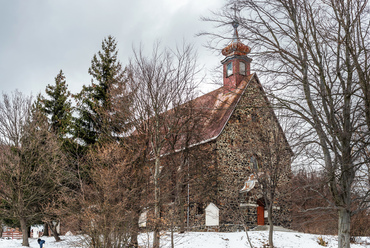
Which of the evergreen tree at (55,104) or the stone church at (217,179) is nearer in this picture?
the stone church at (217,179)

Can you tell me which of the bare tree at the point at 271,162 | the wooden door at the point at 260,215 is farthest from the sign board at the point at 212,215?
the bare tree at the point at 271,162

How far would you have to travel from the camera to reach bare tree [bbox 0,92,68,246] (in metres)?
19.8

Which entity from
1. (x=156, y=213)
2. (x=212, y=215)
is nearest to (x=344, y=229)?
(x=156, y=213)

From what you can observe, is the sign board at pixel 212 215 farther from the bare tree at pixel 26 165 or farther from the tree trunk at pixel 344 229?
the tree trunk at pixel 344 229

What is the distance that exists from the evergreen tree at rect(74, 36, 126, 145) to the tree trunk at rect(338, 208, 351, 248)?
484 inches

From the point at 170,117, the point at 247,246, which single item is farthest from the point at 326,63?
the point at 247,246

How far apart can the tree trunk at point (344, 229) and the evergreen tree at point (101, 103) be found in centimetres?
1230

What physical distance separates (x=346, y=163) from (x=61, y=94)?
2627 cm

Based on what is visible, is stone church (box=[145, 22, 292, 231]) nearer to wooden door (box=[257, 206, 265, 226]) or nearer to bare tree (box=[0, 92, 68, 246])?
wooden door (box=[257, 206, 265, 226])

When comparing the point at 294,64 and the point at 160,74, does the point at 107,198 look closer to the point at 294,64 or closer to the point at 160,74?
the point at 294,64

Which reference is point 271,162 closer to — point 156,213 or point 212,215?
point 156,213

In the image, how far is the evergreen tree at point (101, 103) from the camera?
60.3ft

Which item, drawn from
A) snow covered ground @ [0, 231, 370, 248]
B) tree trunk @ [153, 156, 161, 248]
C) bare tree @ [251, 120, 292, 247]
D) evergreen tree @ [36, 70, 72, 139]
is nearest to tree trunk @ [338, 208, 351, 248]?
tree trunk @ [153, 156, 161, 248]

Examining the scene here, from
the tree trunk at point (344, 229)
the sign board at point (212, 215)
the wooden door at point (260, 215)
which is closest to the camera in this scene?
the tree trunk at point (344, 229)
